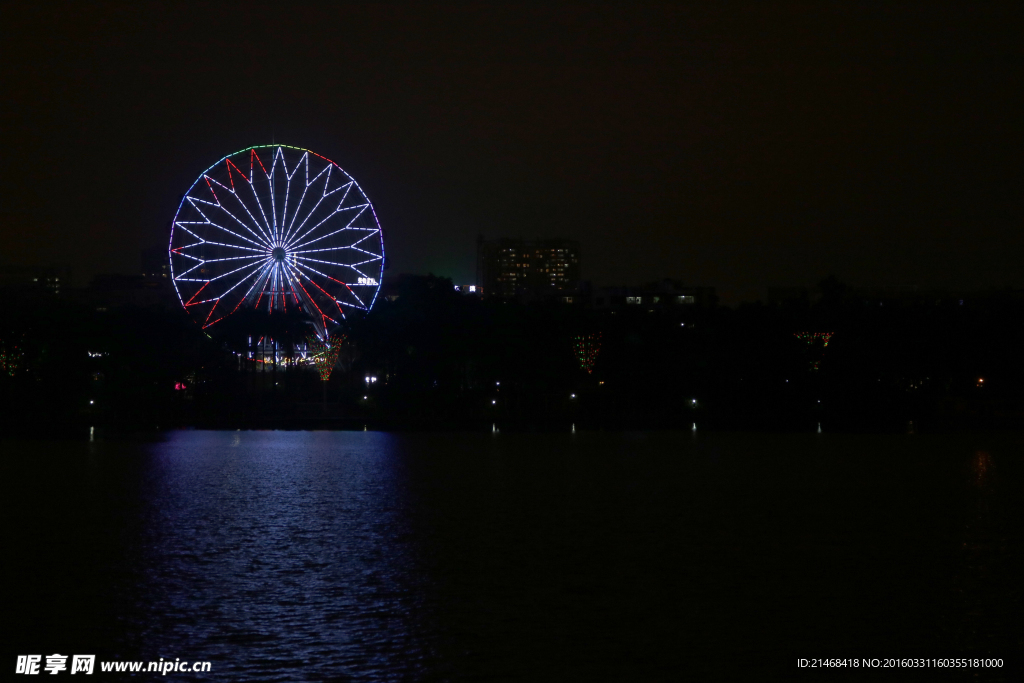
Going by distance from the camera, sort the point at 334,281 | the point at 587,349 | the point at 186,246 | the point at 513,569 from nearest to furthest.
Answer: the point at 513,569 → the point at 186,246 → the point at 334,281 → the point at 587,349

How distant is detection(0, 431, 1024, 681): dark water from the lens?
35.9 feet

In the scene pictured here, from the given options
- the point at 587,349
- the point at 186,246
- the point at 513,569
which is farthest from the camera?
the point at 587,349

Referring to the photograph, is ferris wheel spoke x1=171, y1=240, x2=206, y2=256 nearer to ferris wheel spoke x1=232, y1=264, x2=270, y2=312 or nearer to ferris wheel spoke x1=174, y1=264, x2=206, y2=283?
ferris wheel spoke x1=174, y1=264, x2=206, y2=283

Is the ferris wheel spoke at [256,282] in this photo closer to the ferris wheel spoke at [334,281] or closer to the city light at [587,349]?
the ferris wheel spoke at [334,281]

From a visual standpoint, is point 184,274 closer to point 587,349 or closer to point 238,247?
point 238,247

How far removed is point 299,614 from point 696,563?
5.91m

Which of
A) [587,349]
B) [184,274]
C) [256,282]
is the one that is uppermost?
[184,274]

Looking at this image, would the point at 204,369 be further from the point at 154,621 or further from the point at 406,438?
the point at 154,621

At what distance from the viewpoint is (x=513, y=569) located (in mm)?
15227

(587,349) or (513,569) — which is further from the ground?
(587,349)

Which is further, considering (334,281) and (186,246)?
(334,281)

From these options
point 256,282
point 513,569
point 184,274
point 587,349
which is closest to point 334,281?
point 256,282

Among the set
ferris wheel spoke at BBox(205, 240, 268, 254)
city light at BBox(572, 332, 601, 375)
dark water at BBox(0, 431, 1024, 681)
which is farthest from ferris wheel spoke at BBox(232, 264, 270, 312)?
dark water at BBox(0, 431, 1024, 681)

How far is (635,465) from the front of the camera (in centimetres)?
3083
